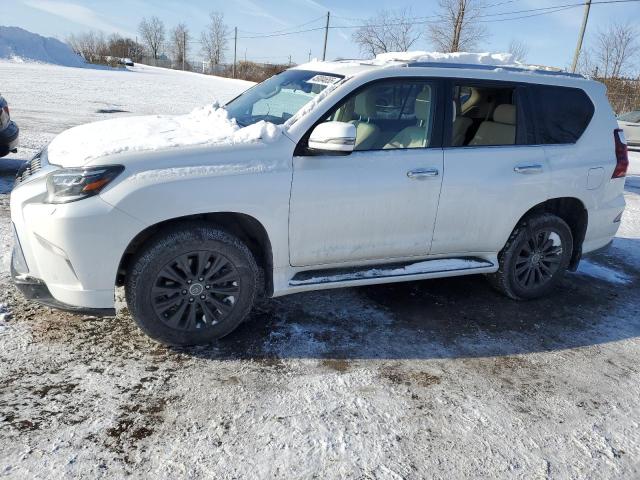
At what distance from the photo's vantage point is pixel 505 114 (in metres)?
4.36

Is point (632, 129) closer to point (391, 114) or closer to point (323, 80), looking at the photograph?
point (391, 114)

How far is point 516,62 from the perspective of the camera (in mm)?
4754

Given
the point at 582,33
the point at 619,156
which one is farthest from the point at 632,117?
the point at 619,156

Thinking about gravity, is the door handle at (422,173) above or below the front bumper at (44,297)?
above

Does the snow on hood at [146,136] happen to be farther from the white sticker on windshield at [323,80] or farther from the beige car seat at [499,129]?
the beige car seat at [499,129]

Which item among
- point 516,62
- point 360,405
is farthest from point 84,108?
point 360,405

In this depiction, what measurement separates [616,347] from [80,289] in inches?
148

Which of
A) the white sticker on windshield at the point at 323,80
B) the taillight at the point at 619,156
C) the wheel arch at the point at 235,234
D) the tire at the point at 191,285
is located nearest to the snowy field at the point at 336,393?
the tire at the point at 191,285

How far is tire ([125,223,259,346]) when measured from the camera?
3160mm

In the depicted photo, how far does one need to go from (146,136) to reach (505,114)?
2806 millimetres

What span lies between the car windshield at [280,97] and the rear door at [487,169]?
3.36 ft

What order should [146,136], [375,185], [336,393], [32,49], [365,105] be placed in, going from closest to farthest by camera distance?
[336,393]
[146,136]
[375,185]
[365,105]
[32,49]

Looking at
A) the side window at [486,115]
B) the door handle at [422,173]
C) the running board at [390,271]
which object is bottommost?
the running board at [390,271]

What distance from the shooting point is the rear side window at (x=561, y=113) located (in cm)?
439
